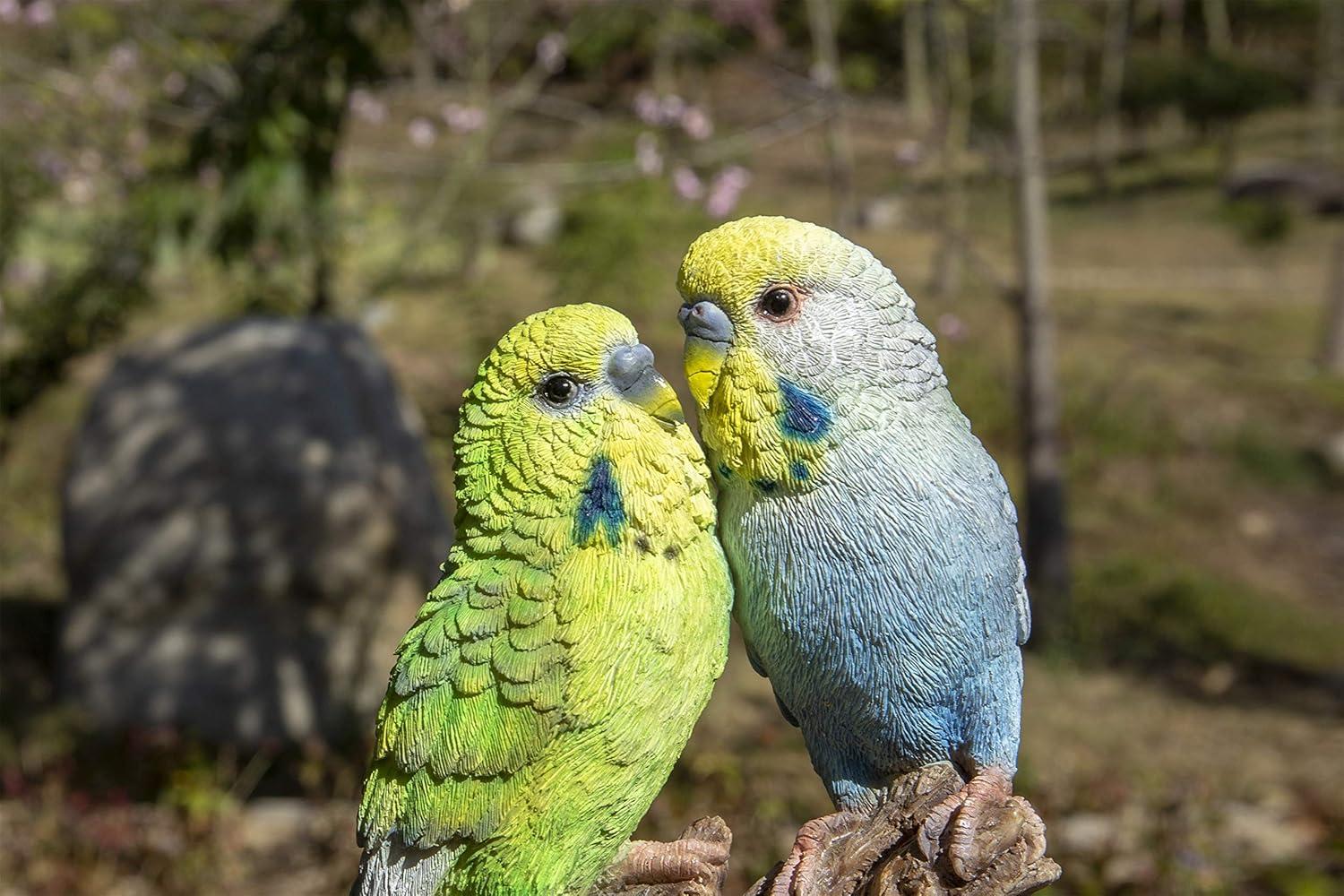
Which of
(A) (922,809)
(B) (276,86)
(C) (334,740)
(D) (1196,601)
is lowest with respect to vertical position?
(D) (1196,601)

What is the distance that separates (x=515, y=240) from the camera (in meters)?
13.0

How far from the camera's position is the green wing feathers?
1.70 meters

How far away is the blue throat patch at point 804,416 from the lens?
170cm

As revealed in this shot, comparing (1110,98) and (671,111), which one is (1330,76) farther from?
(1110,98)

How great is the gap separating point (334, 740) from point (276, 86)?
2.54m

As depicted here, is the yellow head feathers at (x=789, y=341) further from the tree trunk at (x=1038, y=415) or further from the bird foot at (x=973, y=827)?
the tree trunk at (x=1038, y=415)

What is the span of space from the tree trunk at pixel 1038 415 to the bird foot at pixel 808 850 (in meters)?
4.75

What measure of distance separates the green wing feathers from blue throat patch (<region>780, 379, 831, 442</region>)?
382 millimetres

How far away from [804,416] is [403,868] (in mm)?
816

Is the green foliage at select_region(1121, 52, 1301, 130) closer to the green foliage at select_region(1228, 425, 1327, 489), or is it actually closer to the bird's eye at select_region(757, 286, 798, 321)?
the green foliage at select_region(1228, 425, 1327, 489)

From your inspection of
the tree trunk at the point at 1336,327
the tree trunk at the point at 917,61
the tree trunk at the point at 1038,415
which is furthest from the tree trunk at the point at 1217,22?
the tree trunk at the point at 1038,415

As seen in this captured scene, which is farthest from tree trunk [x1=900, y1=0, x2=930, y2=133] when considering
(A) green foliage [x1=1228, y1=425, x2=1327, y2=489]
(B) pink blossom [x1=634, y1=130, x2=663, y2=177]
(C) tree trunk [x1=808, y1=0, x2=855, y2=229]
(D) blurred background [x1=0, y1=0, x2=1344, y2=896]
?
(B) pink blossom [x1=634, y1=130, x2=663, y2=177]

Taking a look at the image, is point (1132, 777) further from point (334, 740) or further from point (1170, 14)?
point (1170, 14)

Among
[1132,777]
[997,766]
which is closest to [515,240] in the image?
[1132,777]
